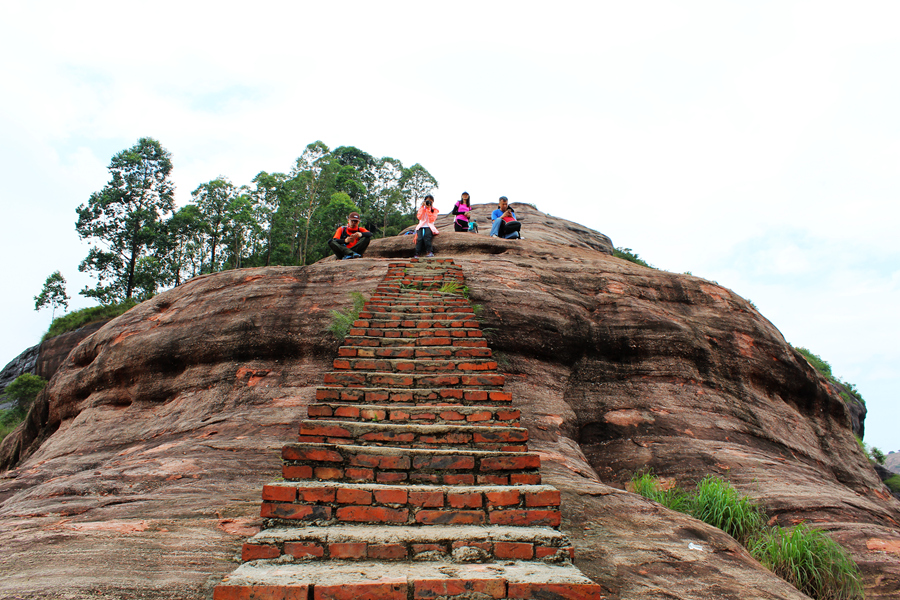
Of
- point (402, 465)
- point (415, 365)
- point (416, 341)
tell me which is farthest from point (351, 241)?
point (402, 465)

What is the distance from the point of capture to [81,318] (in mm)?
24641

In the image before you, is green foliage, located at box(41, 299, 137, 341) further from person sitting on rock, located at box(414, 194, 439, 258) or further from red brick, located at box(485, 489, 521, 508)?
red brick, located at box(485, 489, 521, 508)

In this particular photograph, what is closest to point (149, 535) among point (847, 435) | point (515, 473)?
point (515, 473)

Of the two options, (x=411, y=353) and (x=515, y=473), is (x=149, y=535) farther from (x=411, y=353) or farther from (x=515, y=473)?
(x=515, y=473)

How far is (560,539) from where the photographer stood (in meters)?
2.13

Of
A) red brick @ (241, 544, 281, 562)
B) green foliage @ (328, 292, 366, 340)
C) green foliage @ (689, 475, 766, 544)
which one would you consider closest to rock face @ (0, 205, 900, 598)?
green foliage @ (328, 292, 366, 340)

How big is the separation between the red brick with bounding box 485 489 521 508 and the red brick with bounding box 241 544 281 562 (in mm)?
950

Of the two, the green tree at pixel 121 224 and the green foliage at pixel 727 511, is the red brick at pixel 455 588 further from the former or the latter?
the green tree at pixel 121 224

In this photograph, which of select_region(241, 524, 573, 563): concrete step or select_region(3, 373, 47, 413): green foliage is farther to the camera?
select_region(3, 373, 47, 413): green foliage

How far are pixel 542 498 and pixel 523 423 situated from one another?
2.12 metres

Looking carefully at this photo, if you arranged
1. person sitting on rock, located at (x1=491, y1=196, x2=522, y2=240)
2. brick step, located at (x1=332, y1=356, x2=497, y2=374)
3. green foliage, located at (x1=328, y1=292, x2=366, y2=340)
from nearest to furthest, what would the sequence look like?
brick step, located at (x1=332, y1=356, x2=497, y2=374) < green foliage, located at (x1=328, y1=292, x2=366, y2=340) < person sitting on rock, located at (x1=491, y1=196, x2=522, y2=240)

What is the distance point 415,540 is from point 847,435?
706 centimetres

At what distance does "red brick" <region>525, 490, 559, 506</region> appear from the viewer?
7.67 feet

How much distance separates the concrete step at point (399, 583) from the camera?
5.69ft
